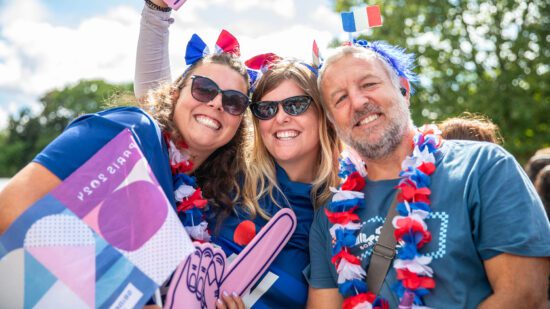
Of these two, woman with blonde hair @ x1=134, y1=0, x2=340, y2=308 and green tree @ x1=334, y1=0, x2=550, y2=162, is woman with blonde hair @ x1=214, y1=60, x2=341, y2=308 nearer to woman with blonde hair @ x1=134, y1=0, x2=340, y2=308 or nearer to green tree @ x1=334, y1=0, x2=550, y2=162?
woman with blonde hair @ x1=134, y1=0, x2=340, y2=308

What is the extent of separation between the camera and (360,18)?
126 inches

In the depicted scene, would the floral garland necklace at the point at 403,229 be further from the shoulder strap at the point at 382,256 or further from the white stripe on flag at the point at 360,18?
the white stripe on flag at the point at 360,18

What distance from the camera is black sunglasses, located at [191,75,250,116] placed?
3072 mm

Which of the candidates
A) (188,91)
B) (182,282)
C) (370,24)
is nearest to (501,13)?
(370,24)

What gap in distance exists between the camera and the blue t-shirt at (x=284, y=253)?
292 centimetres

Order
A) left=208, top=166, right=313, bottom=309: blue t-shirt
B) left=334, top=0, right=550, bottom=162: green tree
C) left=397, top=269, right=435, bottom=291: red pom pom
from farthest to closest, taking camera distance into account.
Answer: left=334, top=0, right=550, bottom=162: green tree < left=208, top=166, right=313, bottom=309: blue t-shirt < left=397, top=269, right=435, bottom=291: red pom pom

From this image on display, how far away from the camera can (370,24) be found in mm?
3242

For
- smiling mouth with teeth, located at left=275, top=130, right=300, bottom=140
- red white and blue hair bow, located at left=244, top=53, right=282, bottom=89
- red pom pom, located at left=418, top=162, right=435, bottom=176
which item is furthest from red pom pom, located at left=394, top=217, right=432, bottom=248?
red white and blue hair bow, located at left=244, top=53, right=282, bottom=89

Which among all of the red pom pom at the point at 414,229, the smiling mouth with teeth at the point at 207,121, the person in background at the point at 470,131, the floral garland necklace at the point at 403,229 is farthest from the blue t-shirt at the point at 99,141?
the person in background at the point at 470,131

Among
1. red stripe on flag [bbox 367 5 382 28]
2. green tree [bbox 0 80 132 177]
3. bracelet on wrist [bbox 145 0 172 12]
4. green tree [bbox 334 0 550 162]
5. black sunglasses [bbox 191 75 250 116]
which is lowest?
green tree [bbox 0 80 132 177]

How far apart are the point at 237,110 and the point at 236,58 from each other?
0.41 metres

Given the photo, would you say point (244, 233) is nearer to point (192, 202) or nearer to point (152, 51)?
point (192, 202)

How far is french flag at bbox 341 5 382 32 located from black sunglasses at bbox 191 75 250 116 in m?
0.82

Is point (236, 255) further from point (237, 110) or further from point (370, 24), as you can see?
point (370, 24)
